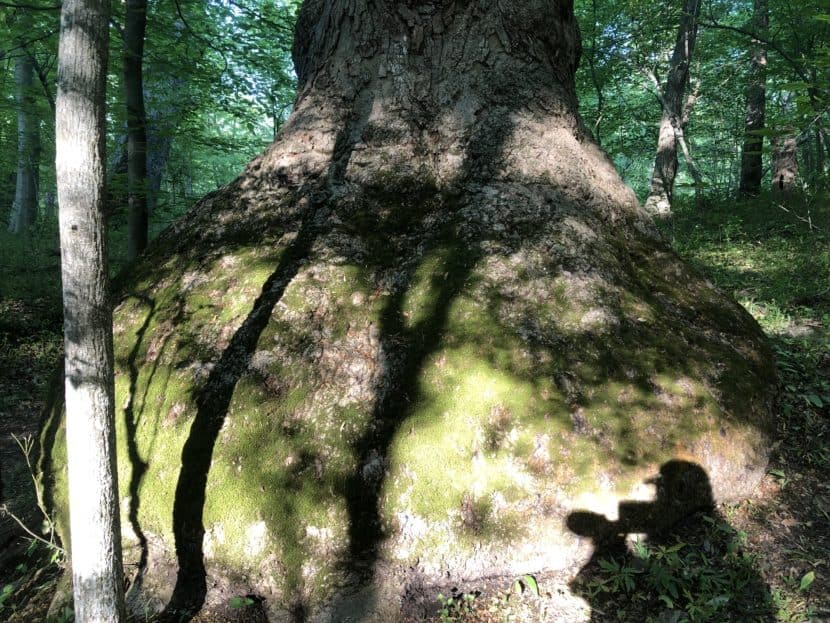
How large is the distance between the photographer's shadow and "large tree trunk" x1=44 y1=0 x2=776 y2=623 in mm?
68

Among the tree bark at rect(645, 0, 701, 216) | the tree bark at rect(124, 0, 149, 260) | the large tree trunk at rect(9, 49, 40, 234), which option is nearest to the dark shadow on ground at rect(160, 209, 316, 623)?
the tree bark at rect(124, 0, 149, 260)

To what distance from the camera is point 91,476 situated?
2209mm

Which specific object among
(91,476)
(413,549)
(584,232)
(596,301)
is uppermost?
(584,232)

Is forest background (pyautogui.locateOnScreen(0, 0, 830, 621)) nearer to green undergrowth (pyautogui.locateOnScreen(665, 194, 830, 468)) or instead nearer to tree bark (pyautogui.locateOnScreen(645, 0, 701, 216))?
green undergrowth (pyautogui.locateOnScreen(665, 194, 830, 468))

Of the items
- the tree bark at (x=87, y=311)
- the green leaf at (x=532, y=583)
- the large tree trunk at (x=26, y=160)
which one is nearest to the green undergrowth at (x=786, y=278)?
the green leaf at (x=532, y=583)

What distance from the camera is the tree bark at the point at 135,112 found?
682 cm

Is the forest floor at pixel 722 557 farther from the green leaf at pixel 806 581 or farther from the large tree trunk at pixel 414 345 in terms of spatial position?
the large tree trunk at pixel 414 345

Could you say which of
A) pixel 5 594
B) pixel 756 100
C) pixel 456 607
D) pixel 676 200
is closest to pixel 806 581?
pixel 456 607

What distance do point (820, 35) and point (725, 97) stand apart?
3.53 m

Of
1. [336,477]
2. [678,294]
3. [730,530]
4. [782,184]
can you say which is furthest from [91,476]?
[782,184]

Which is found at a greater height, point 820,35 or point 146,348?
point 820,35

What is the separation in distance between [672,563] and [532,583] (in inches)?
30.7

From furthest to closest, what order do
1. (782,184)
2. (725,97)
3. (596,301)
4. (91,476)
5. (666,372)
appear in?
(725,97), (782,184), (596,301), (666,372), (91,476)

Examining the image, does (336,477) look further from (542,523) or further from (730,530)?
(730,530)
